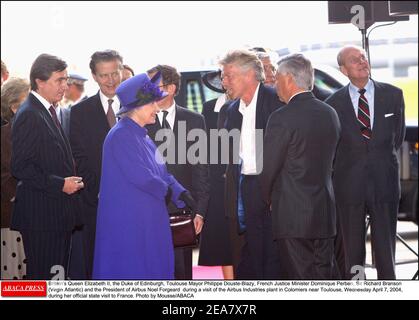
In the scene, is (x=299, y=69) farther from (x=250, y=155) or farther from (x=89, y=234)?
(x=89, y=234)

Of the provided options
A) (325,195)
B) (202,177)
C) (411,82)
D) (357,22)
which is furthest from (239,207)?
(411,82)

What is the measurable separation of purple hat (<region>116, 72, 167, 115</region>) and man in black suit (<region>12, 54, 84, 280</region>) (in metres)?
0.54

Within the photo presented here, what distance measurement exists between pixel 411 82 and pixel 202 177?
13.3 ft

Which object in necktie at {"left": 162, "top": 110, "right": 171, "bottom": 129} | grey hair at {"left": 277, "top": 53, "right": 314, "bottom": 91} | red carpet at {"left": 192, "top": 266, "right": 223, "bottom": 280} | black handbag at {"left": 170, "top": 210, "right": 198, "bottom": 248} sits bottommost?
red carpet at {"left": 192, "top": 266, "right": 223, "bottom": 280}

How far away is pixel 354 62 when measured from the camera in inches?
211

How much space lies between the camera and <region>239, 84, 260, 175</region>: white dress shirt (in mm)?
5047

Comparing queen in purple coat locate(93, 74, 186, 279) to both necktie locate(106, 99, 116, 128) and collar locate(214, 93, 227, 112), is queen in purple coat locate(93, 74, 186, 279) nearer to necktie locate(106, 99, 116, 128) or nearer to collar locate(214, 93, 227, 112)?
necktie locate(106, 99, 116, 128)

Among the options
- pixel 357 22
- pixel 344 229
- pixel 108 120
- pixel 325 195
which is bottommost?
pixel 344 229

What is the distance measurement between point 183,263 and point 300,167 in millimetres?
936

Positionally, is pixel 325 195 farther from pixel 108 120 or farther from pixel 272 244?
pixel 108 120

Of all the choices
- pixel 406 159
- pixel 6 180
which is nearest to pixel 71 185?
pixel 6 180

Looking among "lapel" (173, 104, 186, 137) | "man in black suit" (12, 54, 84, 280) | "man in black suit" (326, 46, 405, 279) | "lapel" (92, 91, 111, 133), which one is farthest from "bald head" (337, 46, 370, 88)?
"man in black suit" (12, 54, 84, 280)

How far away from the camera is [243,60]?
5.08 meters

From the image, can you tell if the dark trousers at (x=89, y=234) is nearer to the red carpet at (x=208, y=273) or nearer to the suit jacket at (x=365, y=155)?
the red carpet at (x=208, y=273)
